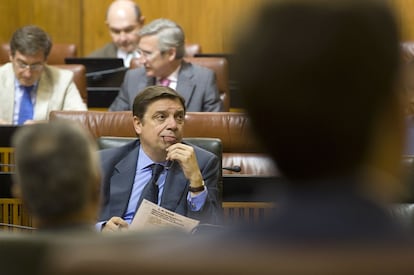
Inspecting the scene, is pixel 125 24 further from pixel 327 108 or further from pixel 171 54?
pixel 327 108

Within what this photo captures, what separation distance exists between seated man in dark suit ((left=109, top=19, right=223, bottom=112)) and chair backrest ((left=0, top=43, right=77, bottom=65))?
1.89 metres

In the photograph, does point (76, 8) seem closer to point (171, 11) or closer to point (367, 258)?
point (171, 11)

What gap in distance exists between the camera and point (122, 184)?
165 inches

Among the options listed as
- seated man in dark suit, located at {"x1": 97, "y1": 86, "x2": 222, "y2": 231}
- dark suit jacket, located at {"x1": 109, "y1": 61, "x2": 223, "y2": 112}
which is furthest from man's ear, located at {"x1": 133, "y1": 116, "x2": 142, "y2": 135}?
dark suit jacket, located at {"x1": 109, "y1": 61, "x2": 223, "y2": 112}

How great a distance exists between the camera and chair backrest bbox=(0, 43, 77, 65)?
842 cm

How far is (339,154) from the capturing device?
3.23 feet

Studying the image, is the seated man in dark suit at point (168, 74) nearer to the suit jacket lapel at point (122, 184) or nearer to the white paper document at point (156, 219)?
the suit jacket lapel at point (122, 184)

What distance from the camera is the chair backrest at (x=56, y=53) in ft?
27.6

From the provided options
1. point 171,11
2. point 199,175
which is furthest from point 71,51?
point 199,175

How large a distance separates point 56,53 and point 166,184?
184 inches

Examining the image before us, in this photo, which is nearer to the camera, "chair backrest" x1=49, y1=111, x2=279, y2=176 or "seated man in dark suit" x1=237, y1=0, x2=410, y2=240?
"seated man in dark suit" x1=237, y1=0, x2=410, y2=240

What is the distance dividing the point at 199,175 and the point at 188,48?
4.58 m

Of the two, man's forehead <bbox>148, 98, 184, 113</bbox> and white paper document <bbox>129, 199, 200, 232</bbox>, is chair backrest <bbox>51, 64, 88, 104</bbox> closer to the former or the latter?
man's forehead <bbox>148, 98, 184, 113</bbox>

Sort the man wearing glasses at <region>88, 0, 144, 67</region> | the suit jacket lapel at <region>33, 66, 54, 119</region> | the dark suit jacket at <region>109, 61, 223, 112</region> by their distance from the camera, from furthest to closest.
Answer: the man wearing glasses at <region>88, 0, 144, 67</region> → the dark suit jacket at <region>109, 61, 223, 112</region> → the suit jacket lapel at <region>33, 66, 54, 119</region>
